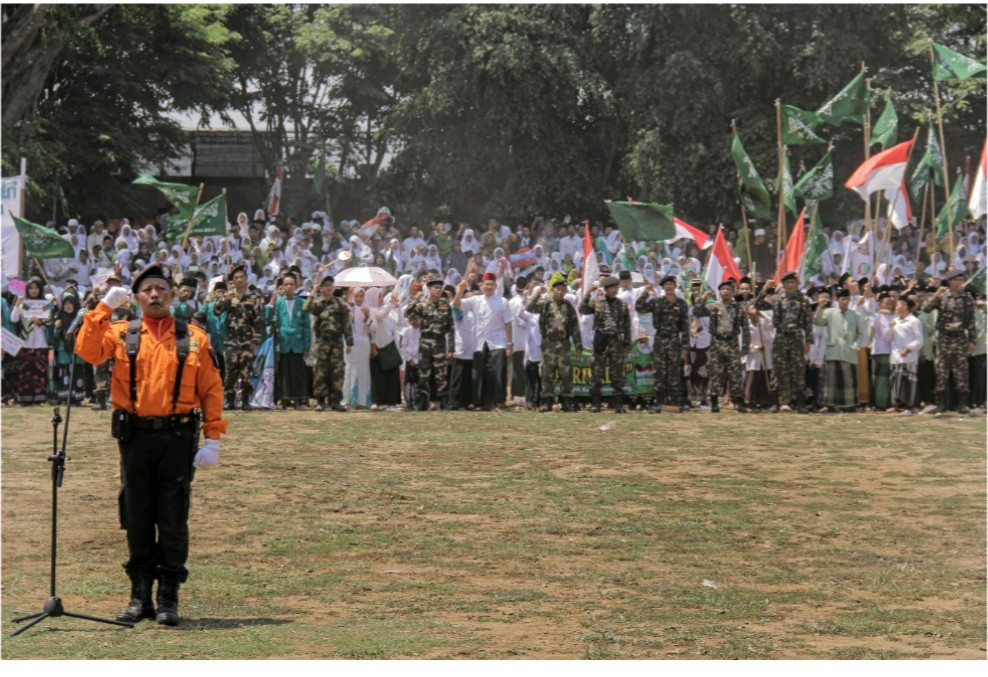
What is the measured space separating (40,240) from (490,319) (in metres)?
6.18

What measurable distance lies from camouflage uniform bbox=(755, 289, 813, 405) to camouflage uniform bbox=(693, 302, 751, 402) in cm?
39

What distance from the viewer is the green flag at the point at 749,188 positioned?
24000 mm

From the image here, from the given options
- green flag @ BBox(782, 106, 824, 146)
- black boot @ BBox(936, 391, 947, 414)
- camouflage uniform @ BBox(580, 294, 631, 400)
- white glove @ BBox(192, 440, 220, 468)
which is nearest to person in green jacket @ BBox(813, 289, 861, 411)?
black boot @ BBox(936, 391, 947, 414)

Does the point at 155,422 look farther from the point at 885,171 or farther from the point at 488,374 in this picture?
the point at 885,171

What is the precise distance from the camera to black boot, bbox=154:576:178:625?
8883mm

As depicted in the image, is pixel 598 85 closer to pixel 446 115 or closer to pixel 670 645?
pixel 446 115

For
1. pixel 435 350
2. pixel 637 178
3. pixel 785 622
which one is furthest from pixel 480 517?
pixel 637 178

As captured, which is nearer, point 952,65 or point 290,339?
point 290,339

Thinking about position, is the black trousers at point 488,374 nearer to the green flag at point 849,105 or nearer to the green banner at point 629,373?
the green banner at point 629,373

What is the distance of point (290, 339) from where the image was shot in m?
21.0

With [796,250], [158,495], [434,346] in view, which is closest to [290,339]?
[434,346]

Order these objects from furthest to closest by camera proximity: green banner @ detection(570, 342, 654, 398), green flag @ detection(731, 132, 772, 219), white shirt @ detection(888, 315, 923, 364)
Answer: green flag @ detection(731, 132, 772, 219), green banner @ detection(570, 342, 654, 398), white shirt @ detection(888, 315, 923, 364)

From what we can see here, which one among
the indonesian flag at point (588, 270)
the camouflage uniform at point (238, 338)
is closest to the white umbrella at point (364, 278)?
the camouflage uniform at point (238, 338)

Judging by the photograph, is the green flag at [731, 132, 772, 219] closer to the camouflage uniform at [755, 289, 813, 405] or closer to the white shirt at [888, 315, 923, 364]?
the camouflage uniform at [755, 289, 813, 405]
